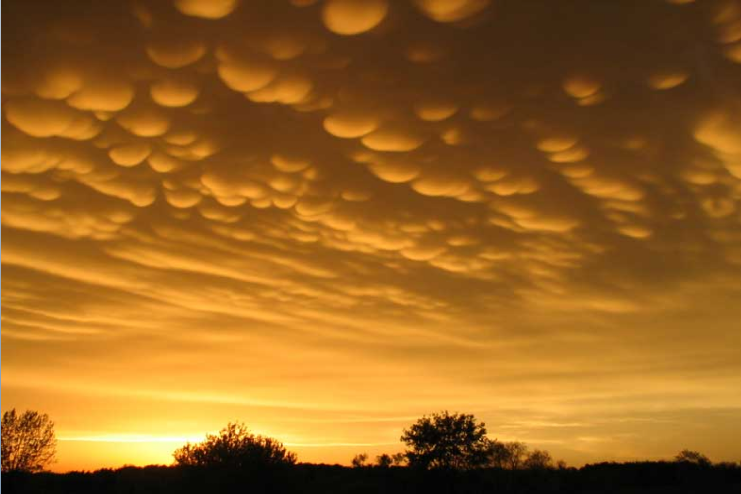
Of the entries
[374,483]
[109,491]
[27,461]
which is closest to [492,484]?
[374,483]

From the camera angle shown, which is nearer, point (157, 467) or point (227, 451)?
point (227, 451)

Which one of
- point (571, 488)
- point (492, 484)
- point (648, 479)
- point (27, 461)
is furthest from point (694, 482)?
point (27, 461)

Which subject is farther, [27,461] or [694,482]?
[27,461]

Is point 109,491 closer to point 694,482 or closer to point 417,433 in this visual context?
point 417,433

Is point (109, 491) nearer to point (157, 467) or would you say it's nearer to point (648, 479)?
point (157, 467)

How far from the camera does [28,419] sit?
6028 cm

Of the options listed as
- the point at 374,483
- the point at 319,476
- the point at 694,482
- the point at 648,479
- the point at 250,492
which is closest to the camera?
the point at 250,492

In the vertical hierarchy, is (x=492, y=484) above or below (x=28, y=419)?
below

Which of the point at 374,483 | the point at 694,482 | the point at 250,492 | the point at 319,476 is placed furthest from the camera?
the point at 319,476

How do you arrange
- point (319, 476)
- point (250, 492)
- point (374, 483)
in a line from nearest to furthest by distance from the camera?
point (250, 492) → point (374, 483) → point (319, 476)

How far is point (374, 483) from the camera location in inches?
2452

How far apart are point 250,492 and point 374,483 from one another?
16.8 metres

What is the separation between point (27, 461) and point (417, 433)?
3800 centimetres

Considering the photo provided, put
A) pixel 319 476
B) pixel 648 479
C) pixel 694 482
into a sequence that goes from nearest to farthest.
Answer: pixel 694 482
pixel 648 479
pixel 319 476
